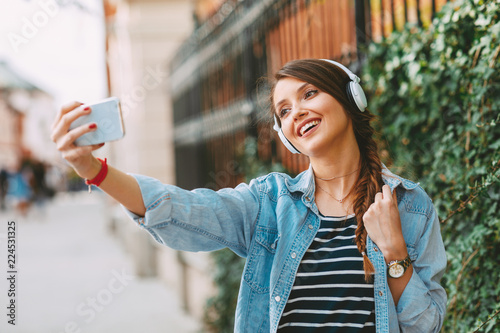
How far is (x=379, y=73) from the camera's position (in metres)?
2.69

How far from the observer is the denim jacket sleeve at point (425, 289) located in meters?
1.42

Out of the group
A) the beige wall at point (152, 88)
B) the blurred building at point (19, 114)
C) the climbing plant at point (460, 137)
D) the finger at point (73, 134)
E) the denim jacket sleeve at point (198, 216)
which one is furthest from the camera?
the blurred building at point (19, 114)

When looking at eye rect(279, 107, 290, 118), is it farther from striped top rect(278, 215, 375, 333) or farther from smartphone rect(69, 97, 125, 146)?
smartphone rect(69, 97, 125, 146)

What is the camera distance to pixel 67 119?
4.13 ft

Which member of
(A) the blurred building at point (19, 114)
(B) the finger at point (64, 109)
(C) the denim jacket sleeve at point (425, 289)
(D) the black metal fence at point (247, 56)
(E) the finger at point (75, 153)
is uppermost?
(A) the blurred building at point (19, 114)

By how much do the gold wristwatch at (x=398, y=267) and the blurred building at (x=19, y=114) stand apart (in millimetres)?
17334

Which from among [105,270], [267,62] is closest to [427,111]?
[267,62]

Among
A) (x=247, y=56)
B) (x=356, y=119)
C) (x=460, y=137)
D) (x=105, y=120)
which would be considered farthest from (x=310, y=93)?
(x=247, y=56)

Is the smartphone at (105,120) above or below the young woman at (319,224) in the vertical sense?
above

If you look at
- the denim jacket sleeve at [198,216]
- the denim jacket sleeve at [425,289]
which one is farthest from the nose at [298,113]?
the denim jacket sleeve at [425,289]

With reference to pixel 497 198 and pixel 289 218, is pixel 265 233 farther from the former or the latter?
pixel 497 198

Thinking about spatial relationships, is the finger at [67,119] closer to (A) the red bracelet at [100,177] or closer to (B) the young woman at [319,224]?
(B) the young woman at [319,224]

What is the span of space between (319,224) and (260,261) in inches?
9.1

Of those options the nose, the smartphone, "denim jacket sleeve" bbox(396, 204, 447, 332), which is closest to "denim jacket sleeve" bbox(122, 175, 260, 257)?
the smartphone
